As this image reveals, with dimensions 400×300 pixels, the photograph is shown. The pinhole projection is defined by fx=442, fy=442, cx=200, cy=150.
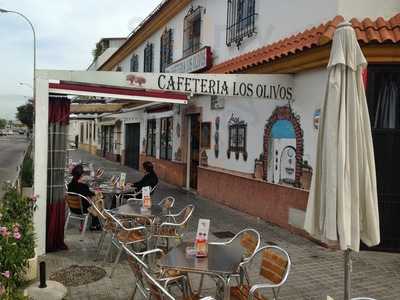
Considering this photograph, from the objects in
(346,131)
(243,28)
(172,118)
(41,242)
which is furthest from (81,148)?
(346,131)

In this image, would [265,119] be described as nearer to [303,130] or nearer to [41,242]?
[303,130]

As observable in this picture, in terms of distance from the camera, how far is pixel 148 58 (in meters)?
19.6

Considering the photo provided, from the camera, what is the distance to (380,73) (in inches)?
277

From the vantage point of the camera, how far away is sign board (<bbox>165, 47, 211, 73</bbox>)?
12.5m

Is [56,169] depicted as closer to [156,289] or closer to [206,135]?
[156,289]

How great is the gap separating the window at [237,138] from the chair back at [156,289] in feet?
23.3

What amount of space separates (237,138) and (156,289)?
7.68 meters

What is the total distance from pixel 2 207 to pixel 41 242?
49.3 inches

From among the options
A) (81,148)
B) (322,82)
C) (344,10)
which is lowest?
(81,148)

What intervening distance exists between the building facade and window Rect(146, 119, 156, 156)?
4.67 ft

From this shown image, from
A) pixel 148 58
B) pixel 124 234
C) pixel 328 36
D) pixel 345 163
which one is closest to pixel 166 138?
pixel 148 58

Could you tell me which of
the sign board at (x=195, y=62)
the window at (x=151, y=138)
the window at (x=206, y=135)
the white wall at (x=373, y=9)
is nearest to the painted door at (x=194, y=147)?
the window at (x=206, y=135)

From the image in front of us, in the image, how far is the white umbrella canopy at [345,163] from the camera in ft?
11.6

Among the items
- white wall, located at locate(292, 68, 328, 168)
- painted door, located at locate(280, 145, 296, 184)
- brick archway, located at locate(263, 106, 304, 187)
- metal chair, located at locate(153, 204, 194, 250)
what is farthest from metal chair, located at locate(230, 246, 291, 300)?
painted door, located at locate(280, 145, 296, 184)
